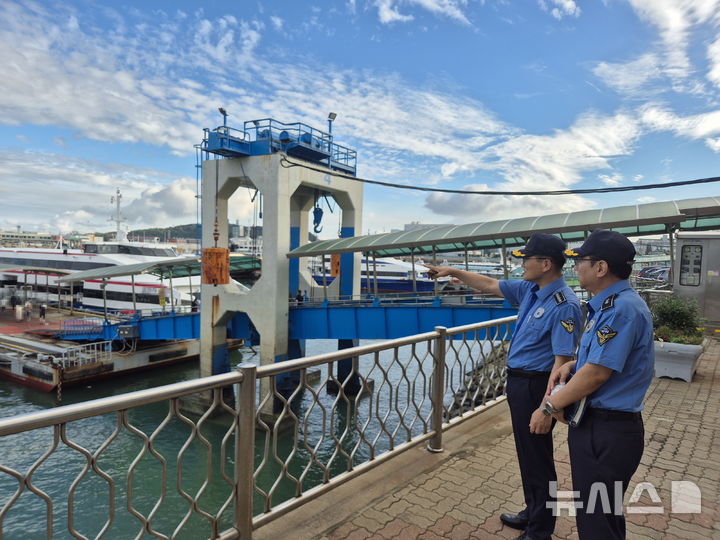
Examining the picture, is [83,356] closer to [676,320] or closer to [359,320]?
[359,320]

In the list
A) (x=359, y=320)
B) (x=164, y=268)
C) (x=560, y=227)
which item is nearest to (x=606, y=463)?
(x=560, y=227)

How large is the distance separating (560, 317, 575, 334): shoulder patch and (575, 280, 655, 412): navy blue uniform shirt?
0.46 m

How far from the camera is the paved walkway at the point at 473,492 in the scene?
2834mm

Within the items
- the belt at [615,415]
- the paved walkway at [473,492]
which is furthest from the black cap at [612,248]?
the paved walkway at [473,492]

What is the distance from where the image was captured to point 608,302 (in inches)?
78.4

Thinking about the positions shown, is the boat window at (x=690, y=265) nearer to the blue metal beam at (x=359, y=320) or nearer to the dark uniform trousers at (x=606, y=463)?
the blue metal beam at (x=359, y=320)

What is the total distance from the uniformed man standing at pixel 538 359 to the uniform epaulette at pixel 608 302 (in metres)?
0.49

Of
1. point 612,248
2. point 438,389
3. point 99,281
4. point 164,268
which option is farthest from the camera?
point 99,281

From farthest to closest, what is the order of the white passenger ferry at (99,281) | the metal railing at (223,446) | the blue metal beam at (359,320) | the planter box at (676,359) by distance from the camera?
the white passenger ferry at (99,281) → the blue metal beam at (359,320) → the planter box at (676,359) → the metal railing at (223,446)

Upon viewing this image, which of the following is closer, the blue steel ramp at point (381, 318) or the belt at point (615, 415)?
the belt at point (615, 415)

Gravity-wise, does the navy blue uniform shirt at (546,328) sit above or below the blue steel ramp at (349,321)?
above

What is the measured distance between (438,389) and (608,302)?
6.92ft

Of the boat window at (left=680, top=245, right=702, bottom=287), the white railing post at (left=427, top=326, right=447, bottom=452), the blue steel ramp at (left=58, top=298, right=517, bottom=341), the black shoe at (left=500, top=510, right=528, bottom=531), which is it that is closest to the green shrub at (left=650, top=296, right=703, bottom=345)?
the blue steel ramp at (left=58, top=298, right=517, bottom=341)

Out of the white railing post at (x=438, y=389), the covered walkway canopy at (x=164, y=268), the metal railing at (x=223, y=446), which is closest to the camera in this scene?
the metal railing at (x=223, y=446)
